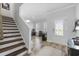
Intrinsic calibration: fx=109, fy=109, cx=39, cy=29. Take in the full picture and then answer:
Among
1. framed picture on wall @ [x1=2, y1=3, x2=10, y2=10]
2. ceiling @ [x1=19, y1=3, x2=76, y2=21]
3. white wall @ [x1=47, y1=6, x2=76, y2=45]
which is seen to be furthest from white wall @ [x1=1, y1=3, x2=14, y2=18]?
white wall @ [x1=47, y1=6, x2=76, y2=45]

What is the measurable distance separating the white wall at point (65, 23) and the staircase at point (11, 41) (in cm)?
53

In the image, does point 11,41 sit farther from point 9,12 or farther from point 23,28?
point 9,12

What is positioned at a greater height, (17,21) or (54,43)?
(17,21)

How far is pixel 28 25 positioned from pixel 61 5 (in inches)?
26.7

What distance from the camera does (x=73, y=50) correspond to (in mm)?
1913

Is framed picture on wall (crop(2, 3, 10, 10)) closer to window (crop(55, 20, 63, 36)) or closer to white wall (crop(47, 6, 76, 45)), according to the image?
white wall (crop(47, 6, 76, 45))

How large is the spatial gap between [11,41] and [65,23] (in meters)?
0.99

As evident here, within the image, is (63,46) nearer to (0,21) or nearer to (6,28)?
(6,28)

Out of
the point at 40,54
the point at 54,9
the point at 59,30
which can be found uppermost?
the point at 54,9

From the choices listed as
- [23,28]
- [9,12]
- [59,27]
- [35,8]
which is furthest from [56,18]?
[9,12]

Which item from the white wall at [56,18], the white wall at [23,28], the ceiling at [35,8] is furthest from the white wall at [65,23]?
the white wall at [23,28]

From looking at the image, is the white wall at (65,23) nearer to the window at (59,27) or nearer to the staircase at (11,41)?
the window at (59,27)

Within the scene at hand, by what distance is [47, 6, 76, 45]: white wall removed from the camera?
6.15 ft

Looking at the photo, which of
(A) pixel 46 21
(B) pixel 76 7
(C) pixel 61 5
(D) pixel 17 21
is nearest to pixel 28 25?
(D) pixel 17 21
